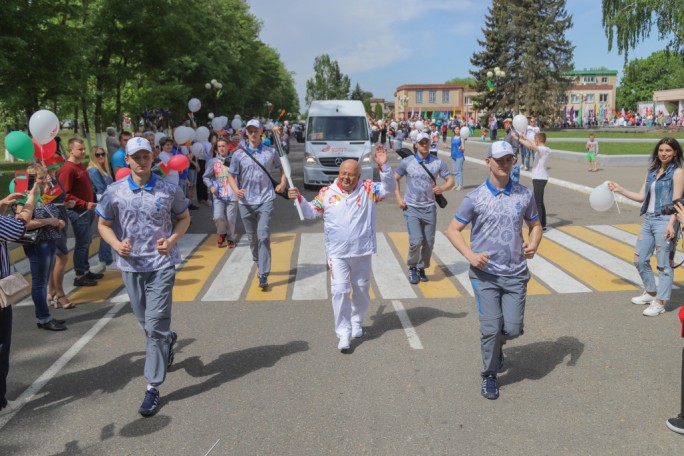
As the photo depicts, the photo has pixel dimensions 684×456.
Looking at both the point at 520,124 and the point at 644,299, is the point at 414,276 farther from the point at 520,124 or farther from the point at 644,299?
the point at 520,124

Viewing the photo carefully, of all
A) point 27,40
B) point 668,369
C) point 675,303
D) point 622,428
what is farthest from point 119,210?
point 27,40

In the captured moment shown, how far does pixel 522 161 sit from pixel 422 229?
19.1m

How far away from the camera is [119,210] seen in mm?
4461

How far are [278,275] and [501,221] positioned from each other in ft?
15.5

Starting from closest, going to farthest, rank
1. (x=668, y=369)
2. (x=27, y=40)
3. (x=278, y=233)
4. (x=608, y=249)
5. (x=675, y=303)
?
(x=668, y=369) < (x=675, y=303) < (x=608, y=249) < (x=278, y=233) < (x=27, y=40)

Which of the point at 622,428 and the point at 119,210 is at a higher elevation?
the point at 119,210

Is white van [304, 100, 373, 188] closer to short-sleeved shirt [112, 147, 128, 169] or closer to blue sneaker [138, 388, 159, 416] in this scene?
short-sleeved shirt [112, 147, 128, 169]

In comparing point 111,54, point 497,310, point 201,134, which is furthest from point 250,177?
point 111,54

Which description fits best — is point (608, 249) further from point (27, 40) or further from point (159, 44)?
point (159, 44)

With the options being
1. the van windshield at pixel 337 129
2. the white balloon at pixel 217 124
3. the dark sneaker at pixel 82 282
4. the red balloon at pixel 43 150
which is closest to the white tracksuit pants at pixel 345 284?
the red balloon at pixel 43 150

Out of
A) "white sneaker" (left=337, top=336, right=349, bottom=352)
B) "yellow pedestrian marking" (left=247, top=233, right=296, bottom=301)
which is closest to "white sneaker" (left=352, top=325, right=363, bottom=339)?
"white sneaker" (left=337, top=336, right=349, bottom=352)

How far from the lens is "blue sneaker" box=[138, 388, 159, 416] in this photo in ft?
14.2

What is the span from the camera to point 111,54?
24.9 metres

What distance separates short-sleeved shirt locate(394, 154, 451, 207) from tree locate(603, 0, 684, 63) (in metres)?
34.0
